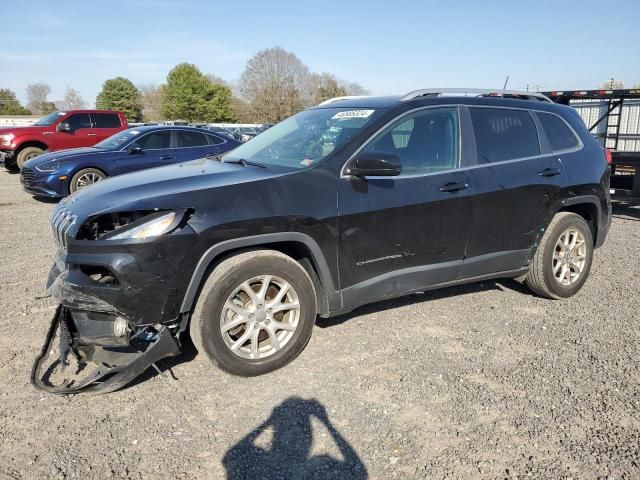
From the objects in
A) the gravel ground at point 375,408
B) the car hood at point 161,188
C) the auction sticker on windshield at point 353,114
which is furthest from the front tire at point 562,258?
the car hood at point 161,188

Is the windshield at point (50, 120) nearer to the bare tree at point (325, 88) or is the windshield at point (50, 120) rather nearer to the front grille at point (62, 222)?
the front grille at point (62, 222)

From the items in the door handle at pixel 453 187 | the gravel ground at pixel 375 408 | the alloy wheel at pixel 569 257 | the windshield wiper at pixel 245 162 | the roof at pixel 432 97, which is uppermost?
the roof at pixel 432 97

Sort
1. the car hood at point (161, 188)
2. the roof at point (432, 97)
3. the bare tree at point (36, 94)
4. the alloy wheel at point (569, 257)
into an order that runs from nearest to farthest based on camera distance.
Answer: the car hood at point (161, 188), the roof at point (432, 97), the alloy wheel at point (569, 257), the bare tree at point (36, 94)

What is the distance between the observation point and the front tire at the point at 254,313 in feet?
10.5

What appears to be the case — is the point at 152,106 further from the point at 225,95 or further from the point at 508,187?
the point at 508,187

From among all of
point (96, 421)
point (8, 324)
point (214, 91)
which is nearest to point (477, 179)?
point (96, 421)

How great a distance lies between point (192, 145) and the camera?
1098cm

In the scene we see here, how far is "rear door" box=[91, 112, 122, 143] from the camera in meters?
14.8

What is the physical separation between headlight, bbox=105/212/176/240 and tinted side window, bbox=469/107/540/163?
2.54 m

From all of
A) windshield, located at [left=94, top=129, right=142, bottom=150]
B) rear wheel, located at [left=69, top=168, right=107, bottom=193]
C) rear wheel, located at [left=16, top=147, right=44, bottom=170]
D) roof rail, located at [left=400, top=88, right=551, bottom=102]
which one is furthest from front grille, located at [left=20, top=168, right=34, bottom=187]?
roof rail, located at [left=400, top=88, right=551, bottom=102]

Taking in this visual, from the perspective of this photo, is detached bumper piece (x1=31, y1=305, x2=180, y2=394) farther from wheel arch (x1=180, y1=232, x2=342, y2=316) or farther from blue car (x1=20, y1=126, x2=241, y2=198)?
blue car (x1=20, y1=126, x2=241, y2=198)

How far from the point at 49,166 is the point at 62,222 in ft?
24.9

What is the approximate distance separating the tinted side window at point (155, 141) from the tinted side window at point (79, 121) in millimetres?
5405

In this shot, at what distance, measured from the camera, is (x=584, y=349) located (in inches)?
154
